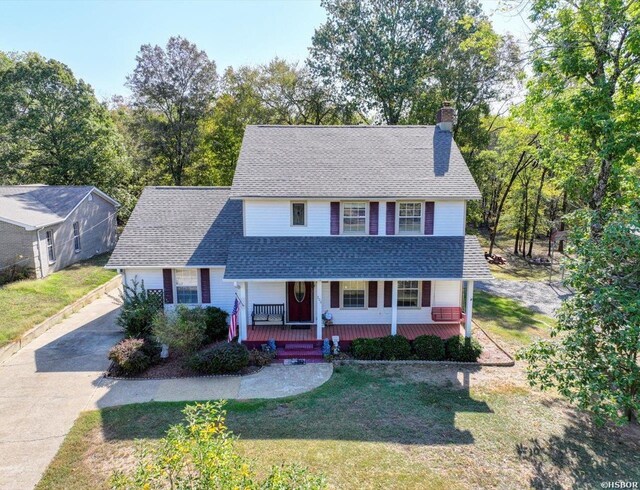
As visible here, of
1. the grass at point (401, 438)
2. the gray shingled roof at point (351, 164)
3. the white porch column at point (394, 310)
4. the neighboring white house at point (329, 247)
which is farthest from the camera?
the gray shingled roof at point (351, 164)

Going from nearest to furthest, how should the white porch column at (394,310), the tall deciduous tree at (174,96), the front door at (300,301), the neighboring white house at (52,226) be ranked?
the white porch column at (394,310) → the front door at (300,301) → the neighboring white house at (52,226) → the tall deciduous tree at (174,96)

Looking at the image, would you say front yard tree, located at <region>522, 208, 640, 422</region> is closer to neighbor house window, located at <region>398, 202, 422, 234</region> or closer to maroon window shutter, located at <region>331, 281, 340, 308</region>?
neighbor house window, located at <region>398, 202, 422, 234</region>

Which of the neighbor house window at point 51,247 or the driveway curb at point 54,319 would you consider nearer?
the driveway curb at point 54,319

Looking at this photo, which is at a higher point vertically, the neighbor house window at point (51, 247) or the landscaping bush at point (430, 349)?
the neighbor house window at point (51, 247)

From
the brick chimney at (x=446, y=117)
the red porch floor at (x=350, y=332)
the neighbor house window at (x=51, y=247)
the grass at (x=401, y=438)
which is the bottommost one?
the grass at (x=401, y=438)

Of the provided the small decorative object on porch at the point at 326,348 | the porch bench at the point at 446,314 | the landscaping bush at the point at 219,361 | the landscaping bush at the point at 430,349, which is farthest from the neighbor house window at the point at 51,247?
the porch bench at the point at 446,314

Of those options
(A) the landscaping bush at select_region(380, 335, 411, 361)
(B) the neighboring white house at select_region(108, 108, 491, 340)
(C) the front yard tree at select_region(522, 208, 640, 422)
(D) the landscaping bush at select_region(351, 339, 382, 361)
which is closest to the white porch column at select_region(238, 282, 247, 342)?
(B) the neighboring white house at select_region(108, 108, 491, 340)

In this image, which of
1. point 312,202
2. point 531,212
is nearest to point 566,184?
point 312,202

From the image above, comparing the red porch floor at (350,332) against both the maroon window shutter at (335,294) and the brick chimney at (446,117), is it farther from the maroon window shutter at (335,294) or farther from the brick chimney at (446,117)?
the brick chimney at (446,117)
